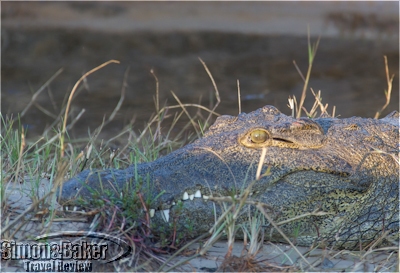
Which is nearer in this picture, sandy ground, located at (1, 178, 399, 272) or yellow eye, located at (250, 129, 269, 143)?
sandy ground, located at (1, 178, 399, 272)

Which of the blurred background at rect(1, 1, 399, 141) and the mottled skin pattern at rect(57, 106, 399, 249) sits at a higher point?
the mottled skin pattern at rect(57, 106, 399, 249)

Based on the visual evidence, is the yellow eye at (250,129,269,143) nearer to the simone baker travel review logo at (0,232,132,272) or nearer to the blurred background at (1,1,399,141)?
the simone baker travel review logo at (0,232,132,272)

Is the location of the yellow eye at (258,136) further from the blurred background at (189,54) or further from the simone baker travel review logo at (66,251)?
the blurred background at (189,54)

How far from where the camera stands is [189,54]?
12617 millimetres

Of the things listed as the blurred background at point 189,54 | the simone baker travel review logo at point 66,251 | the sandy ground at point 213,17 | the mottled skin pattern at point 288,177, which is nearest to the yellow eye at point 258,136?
the mottled skin pattern at point 288,177

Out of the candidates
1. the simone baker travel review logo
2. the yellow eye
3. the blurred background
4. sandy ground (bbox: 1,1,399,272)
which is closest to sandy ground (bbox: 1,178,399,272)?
the simone baker travel review logo

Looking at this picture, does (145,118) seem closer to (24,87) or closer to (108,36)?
(24,87)

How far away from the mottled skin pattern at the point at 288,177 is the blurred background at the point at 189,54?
4.12 metres

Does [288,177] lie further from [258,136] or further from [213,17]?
[213,17]

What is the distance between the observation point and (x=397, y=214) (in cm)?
345

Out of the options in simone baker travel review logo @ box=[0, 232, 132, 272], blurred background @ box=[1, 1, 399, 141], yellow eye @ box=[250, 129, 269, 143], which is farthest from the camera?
blurred background @ box=[1, 1, 399, 141]

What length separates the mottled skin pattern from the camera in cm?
305

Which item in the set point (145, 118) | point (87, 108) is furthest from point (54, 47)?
point (145, 118)

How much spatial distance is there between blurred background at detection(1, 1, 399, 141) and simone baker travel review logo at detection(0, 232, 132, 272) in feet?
14.4
